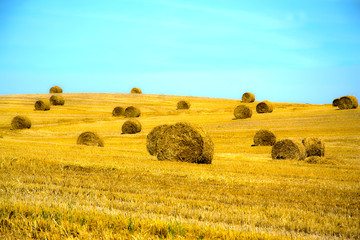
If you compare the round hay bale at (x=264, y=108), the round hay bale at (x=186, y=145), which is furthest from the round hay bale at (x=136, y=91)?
the round hay bale at (x=186, y=145)

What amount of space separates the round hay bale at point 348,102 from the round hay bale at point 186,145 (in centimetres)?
3550

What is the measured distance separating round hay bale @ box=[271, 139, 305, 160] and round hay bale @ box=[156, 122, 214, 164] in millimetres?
6940

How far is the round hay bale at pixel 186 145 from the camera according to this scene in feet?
47.2

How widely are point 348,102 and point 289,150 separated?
2882 cm

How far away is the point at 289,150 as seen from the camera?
19625mm

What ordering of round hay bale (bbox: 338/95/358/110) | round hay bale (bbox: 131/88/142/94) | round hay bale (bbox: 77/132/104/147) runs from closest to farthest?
round hay bale (bbox: 77/132/104/147), round hay bale (bbox: 338/95/358/110), round hay bale (bbox: 131/88/142/94)

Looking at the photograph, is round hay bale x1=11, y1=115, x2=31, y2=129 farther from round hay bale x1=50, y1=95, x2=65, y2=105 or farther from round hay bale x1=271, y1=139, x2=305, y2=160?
round hay bale x1=271, y1=139, x2=305, y2=160

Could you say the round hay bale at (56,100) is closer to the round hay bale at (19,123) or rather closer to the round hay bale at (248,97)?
the round hay bale at (19,123)

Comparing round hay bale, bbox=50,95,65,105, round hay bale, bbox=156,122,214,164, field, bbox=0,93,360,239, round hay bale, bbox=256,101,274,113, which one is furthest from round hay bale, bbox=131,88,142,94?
field, bbox=0,93,360,239

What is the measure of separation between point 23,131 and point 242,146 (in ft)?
73.1

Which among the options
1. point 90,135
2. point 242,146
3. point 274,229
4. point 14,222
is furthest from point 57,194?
point 242,146

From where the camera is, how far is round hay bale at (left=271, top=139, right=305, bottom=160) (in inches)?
764

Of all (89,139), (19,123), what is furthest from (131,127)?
(19,123)

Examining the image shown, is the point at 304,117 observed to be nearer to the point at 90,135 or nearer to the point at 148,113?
the point at 148,113
